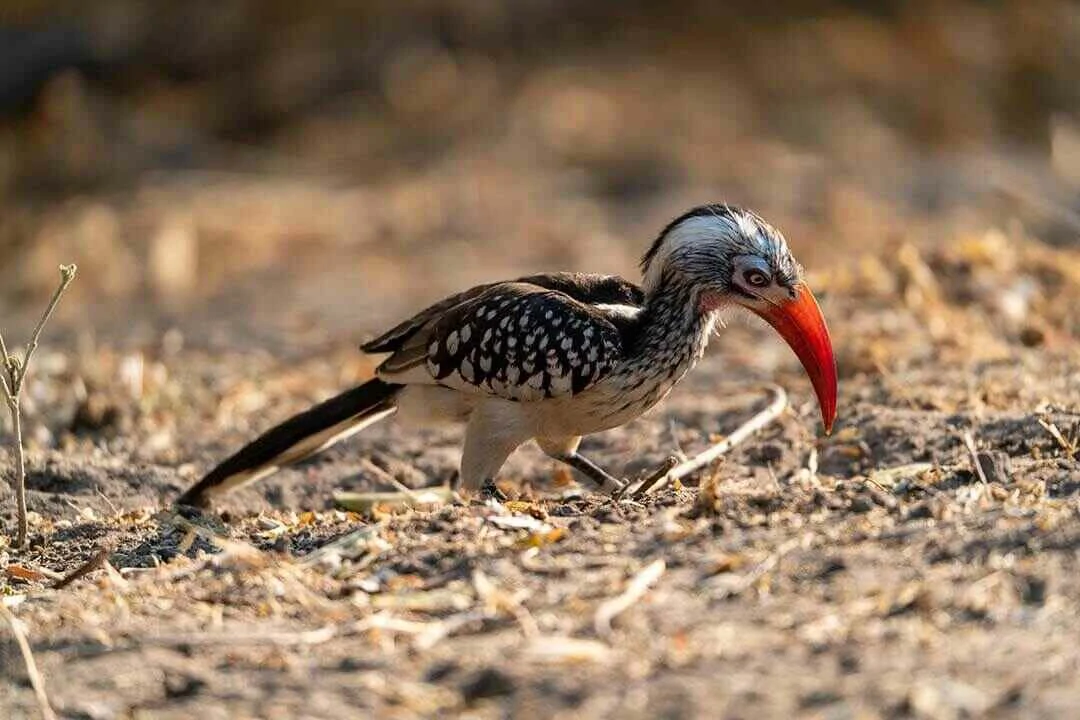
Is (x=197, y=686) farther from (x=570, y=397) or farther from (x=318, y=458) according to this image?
(x=318, y=458)

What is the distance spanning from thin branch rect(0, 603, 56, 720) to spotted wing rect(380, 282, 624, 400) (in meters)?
1.94

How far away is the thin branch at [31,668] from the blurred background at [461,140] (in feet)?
19.4

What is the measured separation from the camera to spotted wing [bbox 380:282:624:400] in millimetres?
5414

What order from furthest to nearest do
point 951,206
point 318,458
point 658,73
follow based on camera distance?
point 658,73
point 951,206
point 318,458

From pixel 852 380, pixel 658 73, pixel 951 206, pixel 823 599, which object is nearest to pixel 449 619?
pixel 823 599

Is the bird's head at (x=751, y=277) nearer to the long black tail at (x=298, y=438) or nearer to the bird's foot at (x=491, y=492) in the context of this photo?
the bird's foot at (x=491, y=492)

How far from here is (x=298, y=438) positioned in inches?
233

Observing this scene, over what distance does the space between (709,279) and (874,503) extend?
1.37 m

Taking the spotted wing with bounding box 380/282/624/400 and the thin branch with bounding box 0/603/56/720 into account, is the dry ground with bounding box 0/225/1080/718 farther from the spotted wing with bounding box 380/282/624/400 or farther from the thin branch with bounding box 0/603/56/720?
the spotted wing with bounding box 380/282/624/400

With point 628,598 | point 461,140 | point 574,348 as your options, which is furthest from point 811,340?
point 461,140

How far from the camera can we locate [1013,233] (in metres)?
9.88

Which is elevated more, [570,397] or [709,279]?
[709,279]

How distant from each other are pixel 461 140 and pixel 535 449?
342 inches

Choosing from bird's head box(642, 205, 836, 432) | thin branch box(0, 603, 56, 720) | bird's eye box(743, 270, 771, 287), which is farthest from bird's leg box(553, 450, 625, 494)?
thin branch box(0, 603, 56, 720)
